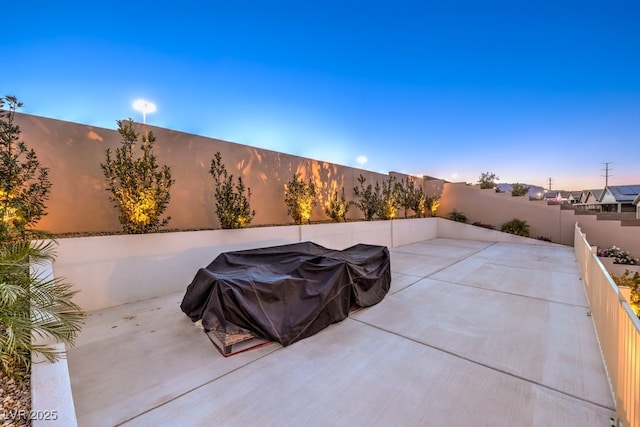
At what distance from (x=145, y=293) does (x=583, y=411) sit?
4.61 metres

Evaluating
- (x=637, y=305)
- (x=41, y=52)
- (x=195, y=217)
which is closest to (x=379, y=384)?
(x=195, y=217)

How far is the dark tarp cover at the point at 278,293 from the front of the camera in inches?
93.0

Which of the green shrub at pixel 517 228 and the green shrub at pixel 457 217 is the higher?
the green shrub at pixel 457 217

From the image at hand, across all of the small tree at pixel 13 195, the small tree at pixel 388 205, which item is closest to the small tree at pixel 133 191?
the small tree at pixel 13 195

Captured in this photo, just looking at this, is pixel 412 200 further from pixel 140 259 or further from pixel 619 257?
pixel 140 259

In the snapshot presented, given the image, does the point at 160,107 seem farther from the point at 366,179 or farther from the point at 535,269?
the point at 535,269

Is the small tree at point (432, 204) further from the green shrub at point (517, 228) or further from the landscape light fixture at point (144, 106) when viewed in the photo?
the landscape light fixture at point (144, 106)

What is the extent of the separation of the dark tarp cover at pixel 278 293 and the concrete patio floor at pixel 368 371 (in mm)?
161

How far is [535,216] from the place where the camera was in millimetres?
9805

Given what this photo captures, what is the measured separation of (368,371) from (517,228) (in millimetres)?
10604

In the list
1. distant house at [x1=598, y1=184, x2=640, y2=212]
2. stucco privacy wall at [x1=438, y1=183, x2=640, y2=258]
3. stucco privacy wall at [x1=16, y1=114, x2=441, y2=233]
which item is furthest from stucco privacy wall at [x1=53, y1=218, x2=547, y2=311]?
distant house at [x1=598, y1=184, x2=640, y2=212]

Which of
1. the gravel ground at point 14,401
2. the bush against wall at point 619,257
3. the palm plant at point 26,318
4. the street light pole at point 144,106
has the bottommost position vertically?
the bush against wall at point 619,257

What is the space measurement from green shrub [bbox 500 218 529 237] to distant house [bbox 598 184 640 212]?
20982mm

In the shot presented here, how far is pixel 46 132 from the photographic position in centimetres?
375
